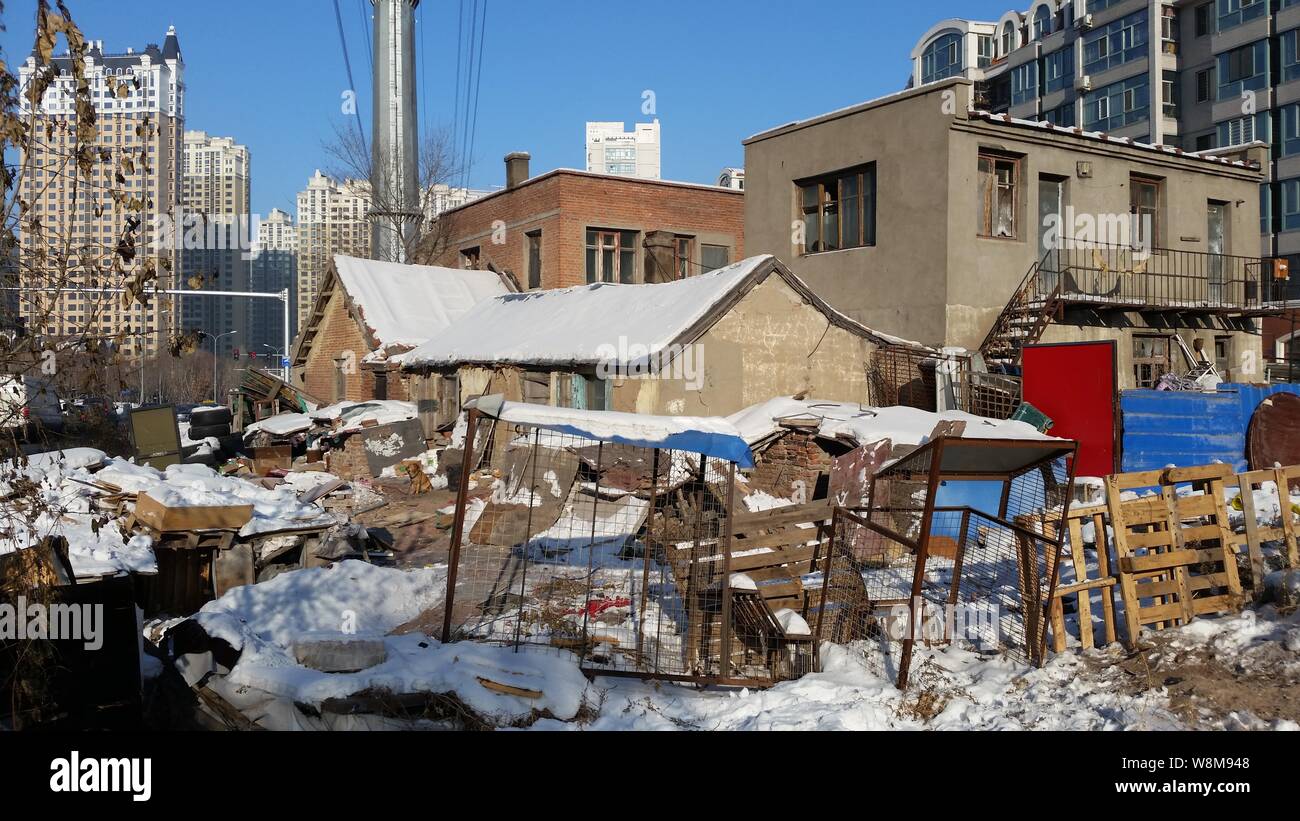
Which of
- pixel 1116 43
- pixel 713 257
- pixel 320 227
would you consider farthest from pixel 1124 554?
pixel 320 227

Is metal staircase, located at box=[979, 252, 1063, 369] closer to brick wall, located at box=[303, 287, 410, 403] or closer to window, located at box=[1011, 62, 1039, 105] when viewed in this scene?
brick wall, located at box=[303, 287, 410, 403]

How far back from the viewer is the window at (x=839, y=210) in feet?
63.6

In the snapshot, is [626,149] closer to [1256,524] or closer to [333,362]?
[333,362]

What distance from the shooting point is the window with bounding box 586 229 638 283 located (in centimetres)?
2819

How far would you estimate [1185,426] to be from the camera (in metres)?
15.2

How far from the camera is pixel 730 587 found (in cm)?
749

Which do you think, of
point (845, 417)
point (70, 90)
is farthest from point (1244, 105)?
point (70, 90)

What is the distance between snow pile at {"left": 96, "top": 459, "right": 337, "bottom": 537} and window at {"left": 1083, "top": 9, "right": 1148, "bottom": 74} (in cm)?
4786

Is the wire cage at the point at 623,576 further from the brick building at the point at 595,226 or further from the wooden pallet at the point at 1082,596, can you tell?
the brick building at the point at 595,226

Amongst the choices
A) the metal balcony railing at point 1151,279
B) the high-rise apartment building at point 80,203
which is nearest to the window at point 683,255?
the metal balcony railing at point 1151,279

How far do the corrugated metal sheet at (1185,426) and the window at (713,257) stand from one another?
16.7 m

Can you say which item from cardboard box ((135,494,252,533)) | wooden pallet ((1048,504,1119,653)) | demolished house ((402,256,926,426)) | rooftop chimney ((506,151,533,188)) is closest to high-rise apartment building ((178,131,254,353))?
rooftop chimney ((506,151,533,188))

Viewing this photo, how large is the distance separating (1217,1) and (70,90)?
1925 inches

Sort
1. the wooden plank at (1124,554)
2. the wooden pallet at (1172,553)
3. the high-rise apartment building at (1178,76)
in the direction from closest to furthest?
the wooden plank at (1124,554) → the wooden pallet at (1172,553) → the high-rise apartment building at (1178,76)
